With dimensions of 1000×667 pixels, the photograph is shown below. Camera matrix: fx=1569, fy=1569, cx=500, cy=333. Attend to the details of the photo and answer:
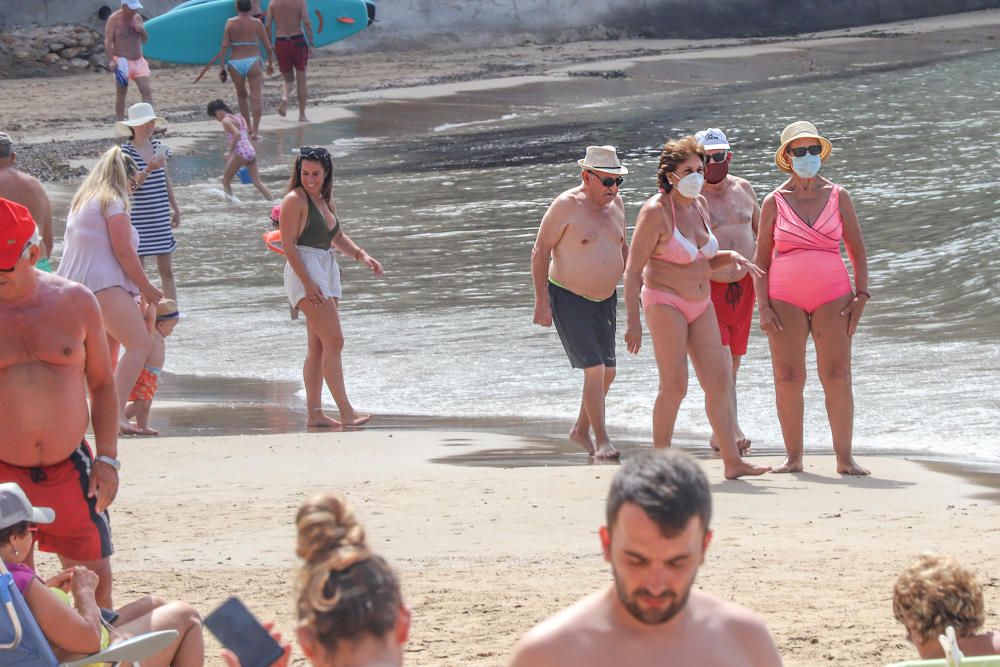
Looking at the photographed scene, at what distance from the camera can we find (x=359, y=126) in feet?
78.6

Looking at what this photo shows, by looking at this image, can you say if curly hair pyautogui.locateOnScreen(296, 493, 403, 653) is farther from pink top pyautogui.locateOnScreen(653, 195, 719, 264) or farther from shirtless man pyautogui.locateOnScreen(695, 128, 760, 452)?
shirtless man pyautogui.locateOnScreen(695, 128, 760, 452)

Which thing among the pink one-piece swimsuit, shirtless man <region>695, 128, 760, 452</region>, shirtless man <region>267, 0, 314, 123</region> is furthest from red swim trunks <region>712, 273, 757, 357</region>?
shirtless man <region>267, 0, 314, 123</region>

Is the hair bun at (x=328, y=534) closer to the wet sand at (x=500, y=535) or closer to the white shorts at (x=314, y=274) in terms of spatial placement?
the wet sand at (x=500, y=535)

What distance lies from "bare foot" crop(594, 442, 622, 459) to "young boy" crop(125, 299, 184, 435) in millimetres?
2508

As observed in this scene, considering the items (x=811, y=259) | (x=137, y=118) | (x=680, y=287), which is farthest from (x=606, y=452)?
(x=137, y=118)

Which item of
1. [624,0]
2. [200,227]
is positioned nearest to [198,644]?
[200,227]

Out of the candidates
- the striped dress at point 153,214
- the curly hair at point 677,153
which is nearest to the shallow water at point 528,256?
the striped dress at point 153,214

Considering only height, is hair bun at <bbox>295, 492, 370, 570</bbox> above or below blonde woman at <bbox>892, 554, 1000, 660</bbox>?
above

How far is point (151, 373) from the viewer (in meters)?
8.74

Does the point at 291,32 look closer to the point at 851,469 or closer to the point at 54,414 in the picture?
the point at 851,469

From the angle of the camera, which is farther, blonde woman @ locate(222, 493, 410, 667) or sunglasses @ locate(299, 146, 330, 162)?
sunglasses @ locate(299, 146, 330, 162)

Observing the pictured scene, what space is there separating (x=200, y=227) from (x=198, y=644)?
12.8 metres

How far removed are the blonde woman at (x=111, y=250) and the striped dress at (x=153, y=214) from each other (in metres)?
1.96

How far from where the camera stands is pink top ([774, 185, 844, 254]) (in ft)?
24.5
